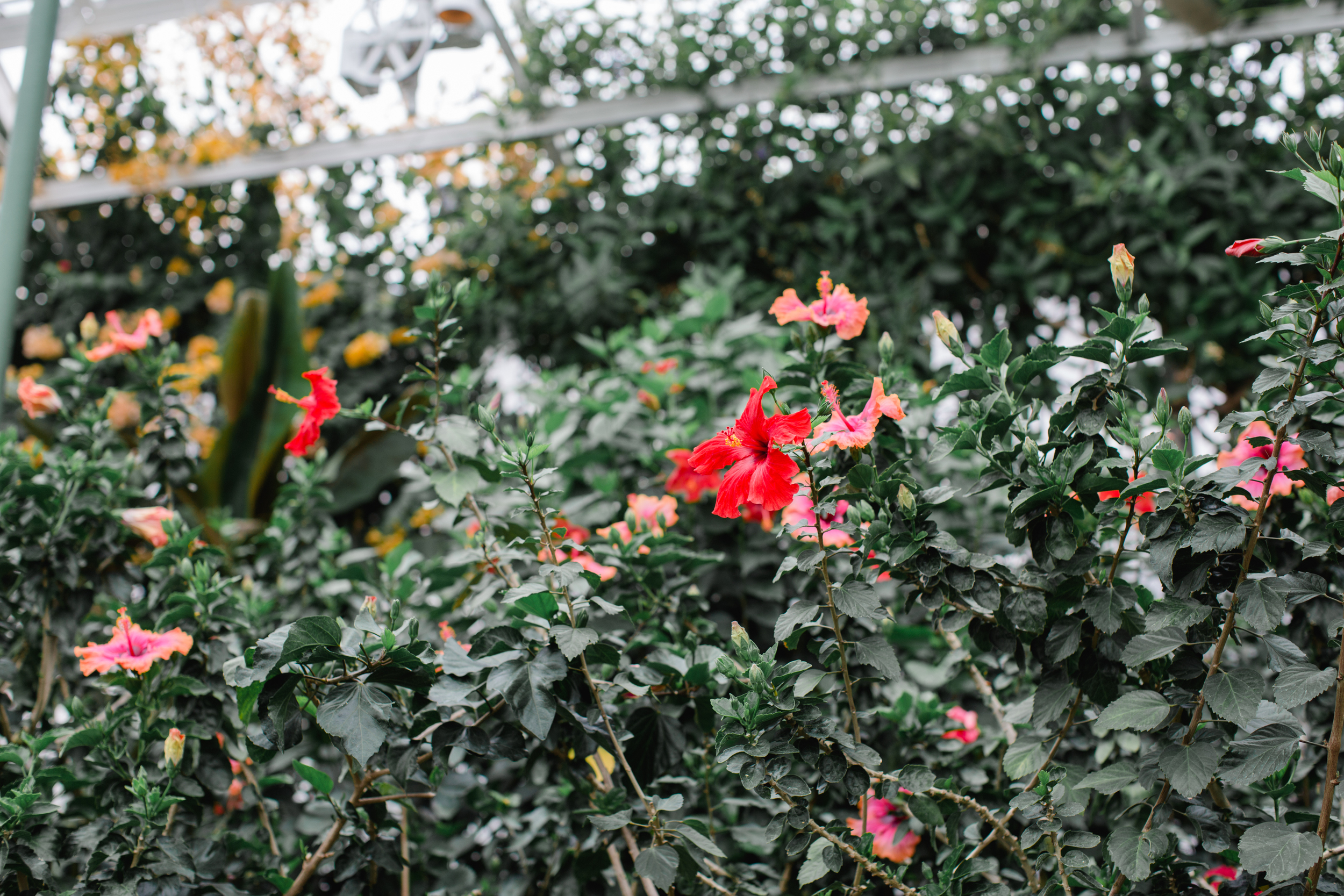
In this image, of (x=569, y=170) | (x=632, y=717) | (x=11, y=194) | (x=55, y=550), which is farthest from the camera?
(x=569, y=170)

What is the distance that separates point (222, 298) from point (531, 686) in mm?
2930

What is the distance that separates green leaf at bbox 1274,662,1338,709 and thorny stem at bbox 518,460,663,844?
0.60 meters

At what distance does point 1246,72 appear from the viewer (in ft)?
8.25

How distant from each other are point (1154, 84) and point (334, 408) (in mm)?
2436

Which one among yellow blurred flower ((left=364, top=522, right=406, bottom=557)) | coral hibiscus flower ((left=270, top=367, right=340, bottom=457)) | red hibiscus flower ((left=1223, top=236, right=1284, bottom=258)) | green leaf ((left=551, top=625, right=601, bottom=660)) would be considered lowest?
yellow blurred flower ((left=364, top=522, right=406, bottom=557))

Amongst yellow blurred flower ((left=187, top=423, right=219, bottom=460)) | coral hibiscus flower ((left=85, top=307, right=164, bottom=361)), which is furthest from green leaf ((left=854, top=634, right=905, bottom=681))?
yellow blurred flower ((left=187, top=423, right=219, bottom=460))

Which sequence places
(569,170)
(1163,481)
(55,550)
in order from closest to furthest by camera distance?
(1163,481) < (55,550) < (569,170)

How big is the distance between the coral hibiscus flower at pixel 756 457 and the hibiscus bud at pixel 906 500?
117 millimetres

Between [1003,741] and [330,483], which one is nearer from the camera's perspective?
[1003,741]

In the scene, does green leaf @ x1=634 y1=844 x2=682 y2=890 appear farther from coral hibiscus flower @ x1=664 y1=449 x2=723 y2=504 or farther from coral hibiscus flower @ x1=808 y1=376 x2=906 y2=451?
coral hibiscus flower @ x1=664 y1=449 x2=723 y2=504

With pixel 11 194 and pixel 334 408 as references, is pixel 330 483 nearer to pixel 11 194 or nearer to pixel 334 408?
pixel 11 194

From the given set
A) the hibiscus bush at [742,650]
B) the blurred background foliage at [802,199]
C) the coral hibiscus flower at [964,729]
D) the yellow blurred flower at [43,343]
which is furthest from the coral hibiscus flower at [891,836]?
the yellow blurred flower at [43,343]

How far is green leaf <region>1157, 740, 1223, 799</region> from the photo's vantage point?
0.83m

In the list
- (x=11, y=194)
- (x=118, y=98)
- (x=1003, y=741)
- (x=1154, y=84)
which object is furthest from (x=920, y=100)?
(x=118, y=98)
